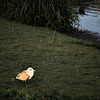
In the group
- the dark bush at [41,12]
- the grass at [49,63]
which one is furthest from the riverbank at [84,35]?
the grass at [49,63]

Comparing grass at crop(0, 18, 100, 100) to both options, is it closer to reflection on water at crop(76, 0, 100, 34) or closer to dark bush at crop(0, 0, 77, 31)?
dark bush at crop(0, 0, 77, 31)

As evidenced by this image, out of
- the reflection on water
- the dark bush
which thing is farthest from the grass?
the reflection on water

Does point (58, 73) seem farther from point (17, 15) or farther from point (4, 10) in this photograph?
point (4, 10)

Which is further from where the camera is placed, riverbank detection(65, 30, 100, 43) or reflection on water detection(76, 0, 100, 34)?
reflection on water detection(76, 0, 100, 34)

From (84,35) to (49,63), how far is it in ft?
15.7

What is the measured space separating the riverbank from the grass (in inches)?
67.3

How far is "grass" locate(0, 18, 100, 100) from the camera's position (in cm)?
329

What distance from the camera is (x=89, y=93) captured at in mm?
3211

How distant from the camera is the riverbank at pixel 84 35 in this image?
28.2 feet

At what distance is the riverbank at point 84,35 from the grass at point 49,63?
171 cm

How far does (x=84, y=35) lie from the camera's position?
8.98 metres

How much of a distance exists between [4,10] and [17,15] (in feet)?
3.30

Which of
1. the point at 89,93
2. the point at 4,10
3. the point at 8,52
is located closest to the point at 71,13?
the point at 4,10

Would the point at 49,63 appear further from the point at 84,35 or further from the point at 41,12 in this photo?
the point at 84,35
